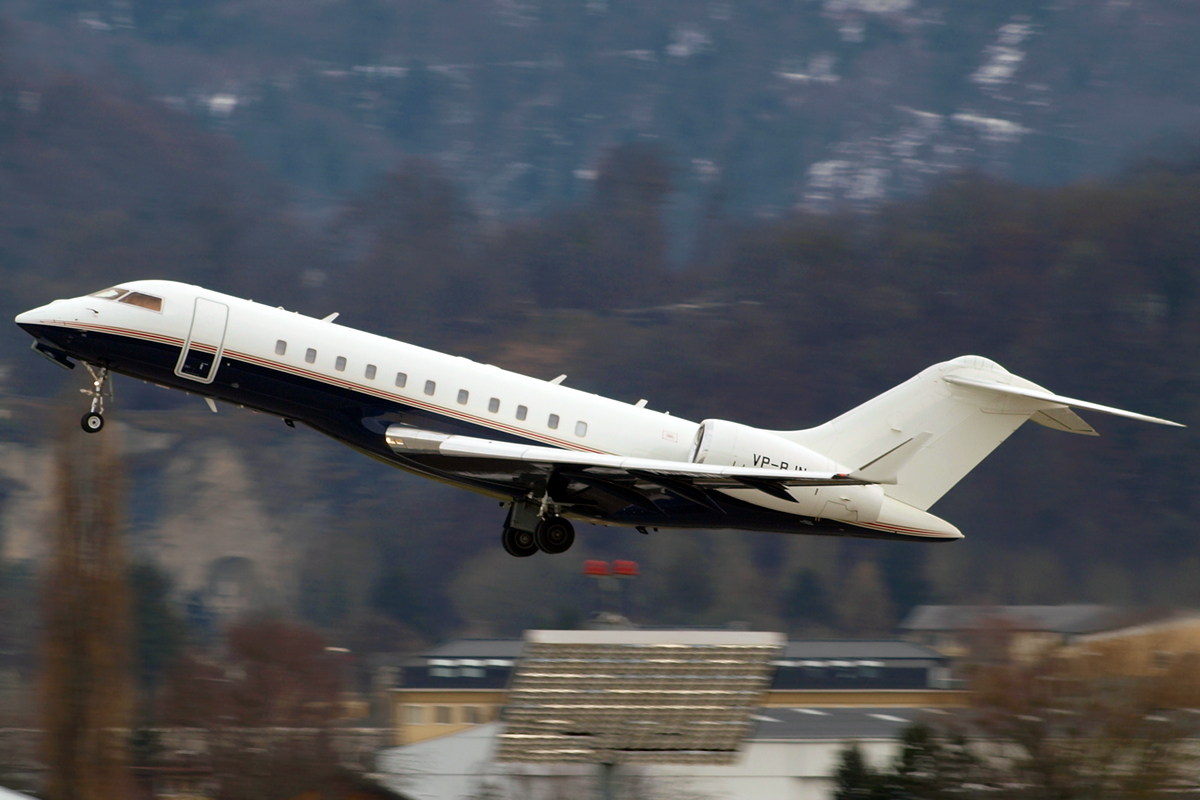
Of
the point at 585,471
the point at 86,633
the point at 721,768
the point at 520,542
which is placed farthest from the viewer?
the point at 721,768

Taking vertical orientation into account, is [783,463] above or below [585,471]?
above

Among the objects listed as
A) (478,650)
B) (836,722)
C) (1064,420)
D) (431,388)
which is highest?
(1064,420)

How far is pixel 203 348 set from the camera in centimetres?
2205

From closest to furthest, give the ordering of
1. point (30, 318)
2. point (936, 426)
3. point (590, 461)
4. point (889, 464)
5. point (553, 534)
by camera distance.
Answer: point (889, 464), point (590, 461), point (30, 318), point (553, 534), point (936, 426)

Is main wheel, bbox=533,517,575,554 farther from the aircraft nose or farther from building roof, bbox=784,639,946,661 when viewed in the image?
building roof, bbox=784,639,946,661

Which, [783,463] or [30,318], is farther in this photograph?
[783,463]

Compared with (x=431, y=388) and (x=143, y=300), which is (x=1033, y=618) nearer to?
(x=431, y=388)

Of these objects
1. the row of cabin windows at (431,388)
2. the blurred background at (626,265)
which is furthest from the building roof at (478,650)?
the row of cabin windows at (431,388)

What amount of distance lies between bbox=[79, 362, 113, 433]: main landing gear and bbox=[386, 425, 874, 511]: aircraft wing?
187 inches

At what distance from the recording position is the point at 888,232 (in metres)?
91.4

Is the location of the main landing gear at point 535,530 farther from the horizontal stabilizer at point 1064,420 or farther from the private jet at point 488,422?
the horizontal stabilizer at point 1064,420

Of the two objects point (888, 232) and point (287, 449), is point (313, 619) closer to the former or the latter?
point (287, 449)

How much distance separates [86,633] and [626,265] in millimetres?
78294

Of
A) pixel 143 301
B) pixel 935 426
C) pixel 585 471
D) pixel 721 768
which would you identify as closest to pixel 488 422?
pixel 585 471
